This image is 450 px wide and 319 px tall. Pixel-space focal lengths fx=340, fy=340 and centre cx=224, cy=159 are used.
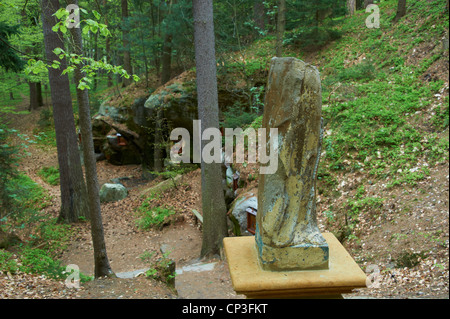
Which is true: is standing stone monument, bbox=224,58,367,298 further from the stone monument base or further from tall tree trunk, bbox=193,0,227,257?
tall tree trunk, bbox=193,0,227,257

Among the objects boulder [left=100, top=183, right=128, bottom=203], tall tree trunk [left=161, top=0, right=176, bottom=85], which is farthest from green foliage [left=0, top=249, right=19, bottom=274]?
tall tree trunk [left=161, top=0, right=176, bottom=85]

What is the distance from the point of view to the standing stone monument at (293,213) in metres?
3.16

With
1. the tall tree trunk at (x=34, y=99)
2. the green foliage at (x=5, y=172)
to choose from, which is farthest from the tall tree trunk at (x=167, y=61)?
the tall tree trunk at (x=34, y=99)

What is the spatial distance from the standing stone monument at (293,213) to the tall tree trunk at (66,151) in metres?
9.10

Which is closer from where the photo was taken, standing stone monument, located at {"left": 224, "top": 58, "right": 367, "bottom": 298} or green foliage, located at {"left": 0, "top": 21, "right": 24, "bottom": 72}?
standing stone monument, located at {"left": 224, "top": 58, "right": 367, "bottom": 298}

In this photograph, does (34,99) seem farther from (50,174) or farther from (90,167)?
(90,167)

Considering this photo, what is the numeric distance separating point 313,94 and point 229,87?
10.7 m

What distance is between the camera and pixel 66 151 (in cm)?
1096

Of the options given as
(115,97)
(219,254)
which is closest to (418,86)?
(219,254)

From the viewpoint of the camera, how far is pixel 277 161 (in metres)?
3.28

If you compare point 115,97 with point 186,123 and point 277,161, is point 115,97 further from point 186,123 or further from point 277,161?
point 277,161

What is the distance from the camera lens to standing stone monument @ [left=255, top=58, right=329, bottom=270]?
317 cm

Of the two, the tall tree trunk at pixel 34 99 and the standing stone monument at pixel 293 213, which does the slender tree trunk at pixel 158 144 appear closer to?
the standing stone monument at pixel 293 213

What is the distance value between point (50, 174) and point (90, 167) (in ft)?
40.7
